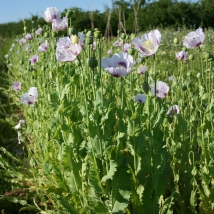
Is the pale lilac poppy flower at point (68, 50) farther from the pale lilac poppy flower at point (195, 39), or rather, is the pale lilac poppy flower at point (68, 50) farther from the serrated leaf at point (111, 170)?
the pale lilac poppy flower at point (195, 39)

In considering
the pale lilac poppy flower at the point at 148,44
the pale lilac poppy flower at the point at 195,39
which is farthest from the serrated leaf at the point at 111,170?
the pale lilac poppy flower at the point at 195,39

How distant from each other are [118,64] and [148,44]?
145 millimetres

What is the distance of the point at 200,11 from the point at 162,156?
18174mm

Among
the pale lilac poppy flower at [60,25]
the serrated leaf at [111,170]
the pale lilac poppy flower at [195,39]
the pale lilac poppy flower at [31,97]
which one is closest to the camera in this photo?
the serrated leaf at [111,170]

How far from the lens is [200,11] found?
1850 cm

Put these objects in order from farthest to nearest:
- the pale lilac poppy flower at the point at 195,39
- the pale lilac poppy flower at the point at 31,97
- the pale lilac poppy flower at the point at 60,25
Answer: the pale lilac poppy flower at the point at 31,97
the pale lilac poppy flower at the point at 60,25
the pale lilac poppy flower at the point at 195,39

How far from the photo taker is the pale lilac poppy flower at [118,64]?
4.72 feet

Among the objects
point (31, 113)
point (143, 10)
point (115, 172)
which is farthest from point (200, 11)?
point (115, 172)

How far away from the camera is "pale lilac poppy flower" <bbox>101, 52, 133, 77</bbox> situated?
1439 mm

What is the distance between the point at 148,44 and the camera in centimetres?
149

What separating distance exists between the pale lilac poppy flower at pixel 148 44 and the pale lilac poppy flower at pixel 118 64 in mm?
56

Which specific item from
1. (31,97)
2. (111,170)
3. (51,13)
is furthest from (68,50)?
(31,97)

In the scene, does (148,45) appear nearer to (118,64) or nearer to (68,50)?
(118,64)

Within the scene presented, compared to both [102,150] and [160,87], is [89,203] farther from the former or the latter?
[160,87]
